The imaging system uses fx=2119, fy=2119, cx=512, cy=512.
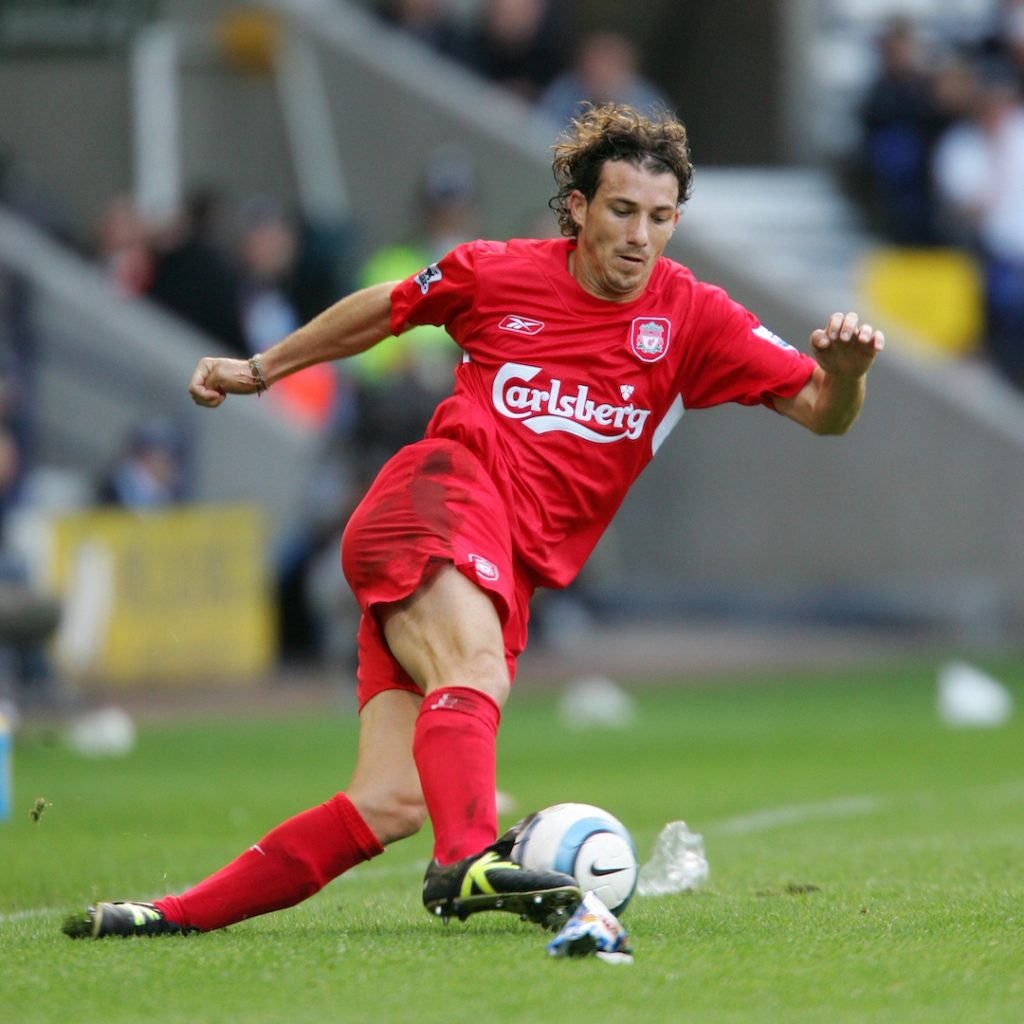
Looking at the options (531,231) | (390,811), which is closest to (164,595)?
(531,231)

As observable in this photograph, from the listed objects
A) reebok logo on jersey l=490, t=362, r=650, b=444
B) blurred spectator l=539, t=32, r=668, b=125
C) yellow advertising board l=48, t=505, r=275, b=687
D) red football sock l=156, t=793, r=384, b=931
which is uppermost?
blurred spectator l=539, t=32, r=668, b=125

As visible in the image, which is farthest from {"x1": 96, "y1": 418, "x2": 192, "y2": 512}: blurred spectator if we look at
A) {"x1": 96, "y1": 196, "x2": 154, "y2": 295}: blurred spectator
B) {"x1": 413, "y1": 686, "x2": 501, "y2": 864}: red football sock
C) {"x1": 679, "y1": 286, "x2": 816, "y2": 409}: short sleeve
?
{"x1": 413, "y1": 686, "x2": 501, "y2": 864}: red football sock

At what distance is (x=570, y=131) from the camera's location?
5.99m

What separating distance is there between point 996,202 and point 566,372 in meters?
14.7

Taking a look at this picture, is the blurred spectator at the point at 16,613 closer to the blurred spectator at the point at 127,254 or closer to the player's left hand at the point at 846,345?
the blurred spectator at the point at 127,254

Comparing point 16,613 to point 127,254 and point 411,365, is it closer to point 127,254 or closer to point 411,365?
point 411,365

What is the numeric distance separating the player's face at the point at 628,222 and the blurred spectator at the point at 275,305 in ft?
37.8

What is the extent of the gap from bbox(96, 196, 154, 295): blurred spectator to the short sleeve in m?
12.8

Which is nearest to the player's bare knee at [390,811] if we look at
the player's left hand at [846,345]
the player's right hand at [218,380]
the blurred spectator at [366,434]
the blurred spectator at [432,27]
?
the player's right hand at [218,380]

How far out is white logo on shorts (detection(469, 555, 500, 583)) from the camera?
525cm

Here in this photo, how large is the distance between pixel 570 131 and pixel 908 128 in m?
15.1

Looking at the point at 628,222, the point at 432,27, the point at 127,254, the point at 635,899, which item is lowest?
the point at 635,899

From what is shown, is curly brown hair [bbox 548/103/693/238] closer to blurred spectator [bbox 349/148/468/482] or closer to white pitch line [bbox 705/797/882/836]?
white pitch line [bbox 705/797/882/836]

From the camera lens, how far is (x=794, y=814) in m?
8.77
